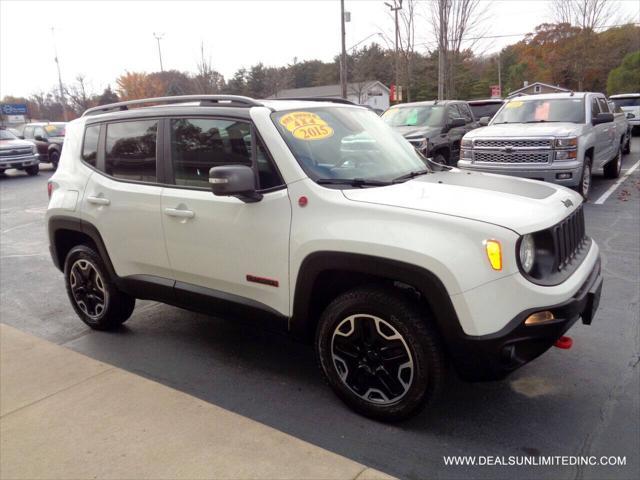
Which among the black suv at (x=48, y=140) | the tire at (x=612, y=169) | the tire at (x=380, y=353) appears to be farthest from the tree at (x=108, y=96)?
the tire at (x=380, y=353)

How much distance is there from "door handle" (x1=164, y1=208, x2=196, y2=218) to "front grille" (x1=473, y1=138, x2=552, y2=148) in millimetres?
6499

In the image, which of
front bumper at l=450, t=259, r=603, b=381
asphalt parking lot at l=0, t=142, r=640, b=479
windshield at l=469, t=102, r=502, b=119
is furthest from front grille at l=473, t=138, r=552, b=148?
windshield at l=469, t=102, r=502, b=119

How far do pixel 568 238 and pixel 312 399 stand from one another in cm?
186

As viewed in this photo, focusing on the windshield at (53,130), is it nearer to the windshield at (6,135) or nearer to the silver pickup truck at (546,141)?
the windshield at (6,135)

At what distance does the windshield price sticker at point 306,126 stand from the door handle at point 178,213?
2.87 ft

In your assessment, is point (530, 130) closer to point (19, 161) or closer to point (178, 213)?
point (178, 213)

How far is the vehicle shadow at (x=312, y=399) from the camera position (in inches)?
115

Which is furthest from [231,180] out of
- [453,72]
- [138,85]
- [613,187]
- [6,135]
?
[138,85]

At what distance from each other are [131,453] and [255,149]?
1902 millimetres

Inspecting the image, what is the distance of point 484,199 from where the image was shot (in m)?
3.06

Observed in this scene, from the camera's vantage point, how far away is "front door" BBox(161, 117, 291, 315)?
3320 mm

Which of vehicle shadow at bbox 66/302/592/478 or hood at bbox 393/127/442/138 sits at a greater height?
hood at bbox 393/127/442/138

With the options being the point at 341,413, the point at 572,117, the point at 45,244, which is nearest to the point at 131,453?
the point at 341,413

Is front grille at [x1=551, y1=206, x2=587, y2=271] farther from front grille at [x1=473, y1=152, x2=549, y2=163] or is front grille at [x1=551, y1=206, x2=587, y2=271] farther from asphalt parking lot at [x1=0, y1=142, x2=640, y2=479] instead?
front grille at [x1=473, y1=152, x2=549, y2=163]
